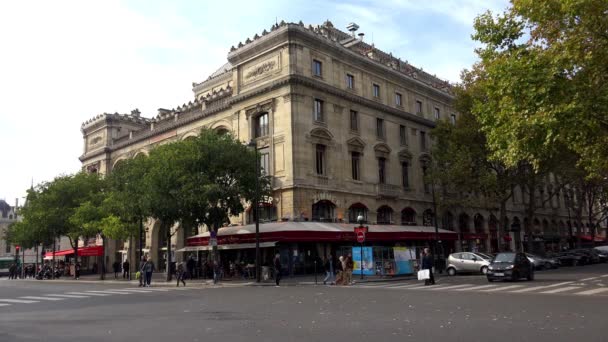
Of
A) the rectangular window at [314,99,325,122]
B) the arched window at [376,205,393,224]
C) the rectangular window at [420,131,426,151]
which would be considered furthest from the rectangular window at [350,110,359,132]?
the rectangular window at [420,131,426,151]

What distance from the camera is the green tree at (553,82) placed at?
17.9 metres

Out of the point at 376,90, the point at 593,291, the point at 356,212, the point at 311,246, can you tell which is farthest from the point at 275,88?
the point at 593,291

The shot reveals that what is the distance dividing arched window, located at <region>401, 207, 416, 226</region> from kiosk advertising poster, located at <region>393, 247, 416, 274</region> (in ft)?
37.3

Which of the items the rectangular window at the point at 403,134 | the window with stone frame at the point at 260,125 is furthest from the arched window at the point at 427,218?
the window with stone frame at the point at 260,125

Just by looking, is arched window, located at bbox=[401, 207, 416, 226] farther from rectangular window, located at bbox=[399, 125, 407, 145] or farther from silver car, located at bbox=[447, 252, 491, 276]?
silver car, located at bbox=[447, 252, 491, 276]

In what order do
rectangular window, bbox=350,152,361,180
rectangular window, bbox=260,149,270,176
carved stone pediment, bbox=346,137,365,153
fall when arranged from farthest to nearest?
rectangular window, bbox=350,152,361,180 → carved stone pediment, bbox=346,137,365,153 → rectangular window, bbox=260,149,270,176

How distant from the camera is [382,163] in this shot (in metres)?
41.4

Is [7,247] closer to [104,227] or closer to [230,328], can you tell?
[104,227]

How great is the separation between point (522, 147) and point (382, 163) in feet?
72.3

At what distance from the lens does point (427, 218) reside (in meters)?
44.8

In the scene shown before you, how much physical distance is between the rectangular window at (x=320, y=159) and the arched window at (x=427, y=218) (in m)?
12.6

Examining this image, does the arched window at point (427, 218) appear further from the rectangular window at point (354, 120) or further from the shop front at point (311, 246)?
the rectangular window at point (354, 120)

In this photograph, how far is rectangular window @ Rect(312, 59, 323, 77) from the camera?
36.5m

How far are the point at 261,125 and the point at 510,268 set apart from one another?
20520 mm
